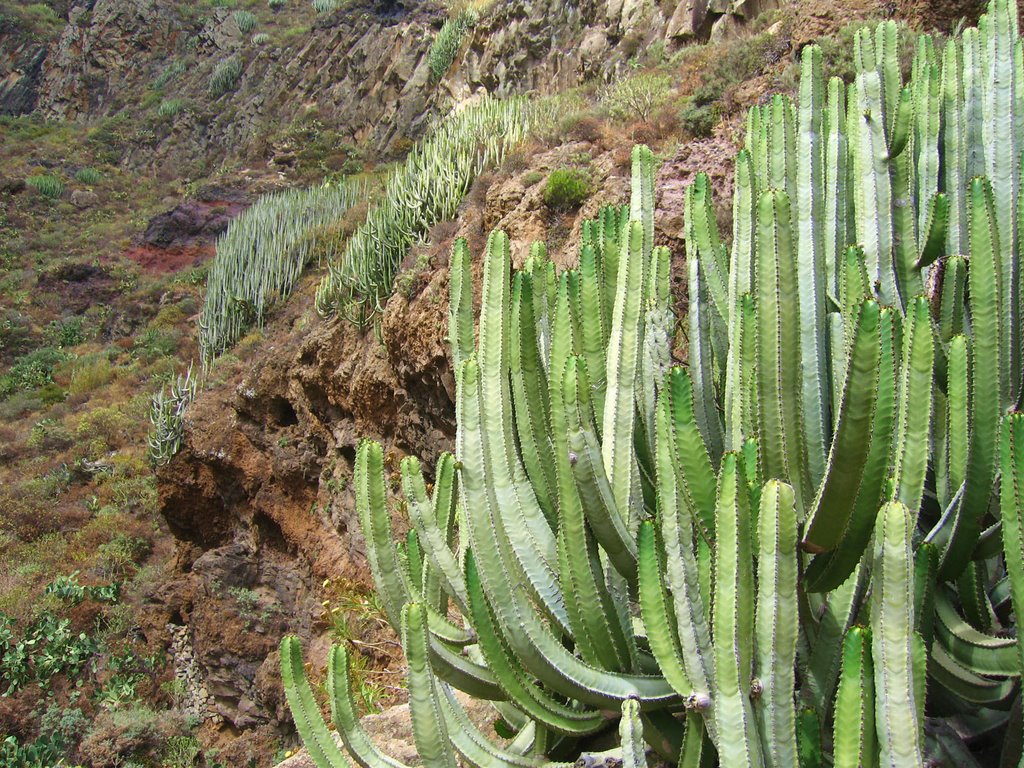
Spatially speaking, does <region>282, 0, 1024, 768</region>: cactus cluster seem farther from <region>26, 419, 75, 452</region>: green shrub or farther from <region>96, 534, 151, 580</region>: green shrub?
<region>26, 419, 75, 452</region>: green shrub

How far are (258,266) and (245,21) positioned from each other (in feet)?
104

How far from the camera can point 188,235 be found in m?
25.7

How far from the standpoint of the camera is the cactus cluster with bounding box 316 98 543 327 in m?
9.16

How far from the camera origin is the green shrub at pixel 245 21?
41094mm

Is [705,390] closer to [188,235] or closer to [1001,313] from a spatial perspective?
[1001,313]

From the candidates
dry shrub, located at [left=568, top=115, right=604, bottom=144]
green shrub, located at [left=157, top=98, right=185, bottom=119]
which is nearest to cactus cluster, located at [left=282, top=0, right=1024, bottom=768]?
dry shrub, located at [left=568, top=115, right=604, bottom=144]

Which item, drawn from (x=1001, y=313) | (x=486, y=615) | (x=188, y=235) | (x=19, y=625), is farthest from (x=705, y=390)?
(x=188, y=235)

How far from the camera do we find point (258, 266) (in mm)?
15586

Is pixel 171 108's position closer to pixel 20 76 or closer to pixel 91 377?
pixel 20 76

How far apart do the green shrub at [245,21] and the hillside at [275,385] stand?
19571mm

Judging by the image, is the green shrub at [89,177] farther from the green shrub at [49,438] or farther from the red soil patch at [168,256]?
the green shrub at [49,438]

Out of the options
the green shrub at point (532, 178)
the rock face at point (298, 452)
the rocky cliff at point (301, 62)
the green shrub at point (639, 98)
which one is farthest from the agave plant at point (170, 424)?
the rocky cliff at point (301, 62)

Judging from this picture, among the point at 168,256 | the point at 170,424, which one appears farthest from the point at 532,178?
the point at 168,256

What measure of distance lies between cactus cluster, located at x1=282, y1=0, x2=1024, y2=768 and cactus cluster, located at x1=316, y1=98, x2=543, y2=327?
6.10 metres
